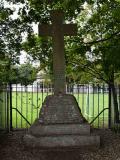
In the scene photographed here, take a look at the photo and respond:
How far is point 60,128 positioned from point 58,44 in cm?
207

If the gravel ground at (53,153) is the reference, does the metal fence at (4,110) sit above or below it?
above

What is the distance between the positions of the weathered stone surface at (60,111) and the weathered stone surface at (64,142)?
514mm

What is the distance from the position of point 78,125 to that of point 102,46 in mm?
5027

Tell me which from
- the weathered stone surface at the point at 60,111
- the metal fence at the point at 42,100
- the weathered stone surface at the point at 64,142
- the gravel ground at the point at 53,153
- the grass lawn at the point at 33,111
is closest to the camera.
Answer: the gravel ground at the point at 53,153

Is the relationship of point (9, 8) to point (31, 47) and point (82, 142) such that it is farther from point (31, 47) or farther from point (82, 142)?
point (82, 142)

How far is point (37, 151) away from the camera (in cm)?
949

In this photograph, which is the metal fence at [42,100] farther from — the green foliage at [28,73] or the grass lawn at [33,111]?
the green foliage at [28,73]

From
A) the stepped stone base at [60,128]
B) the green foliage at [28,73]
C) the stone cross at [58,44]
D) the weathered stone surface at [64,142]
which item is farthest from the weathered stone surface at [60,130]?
the green foliage at [28,73]

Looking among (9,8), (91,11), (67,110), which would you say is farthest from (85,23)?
(67,110)

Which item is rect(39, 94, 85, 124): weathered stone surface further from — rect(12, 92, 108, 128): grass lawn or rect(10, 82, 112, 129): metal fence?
rect(12, 92, 108, 128): grass lawn

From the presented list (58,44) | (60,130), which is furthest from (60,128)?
(58,44)

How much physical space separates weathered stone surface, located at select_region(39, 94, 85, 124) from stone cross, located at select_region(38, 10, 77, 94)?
0.78 feet

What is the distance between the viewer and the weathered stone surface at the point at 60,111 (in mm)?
10151

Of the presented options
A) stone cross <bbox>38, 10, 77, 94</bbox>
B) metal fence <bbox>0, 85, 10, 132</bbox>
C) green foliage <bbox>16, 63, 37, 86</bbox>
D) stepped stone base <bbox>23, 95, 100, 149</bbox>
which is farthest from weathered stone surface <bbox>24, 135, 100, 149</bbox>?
green foliage <bbox>16, 63, 37, 86</bbox>
